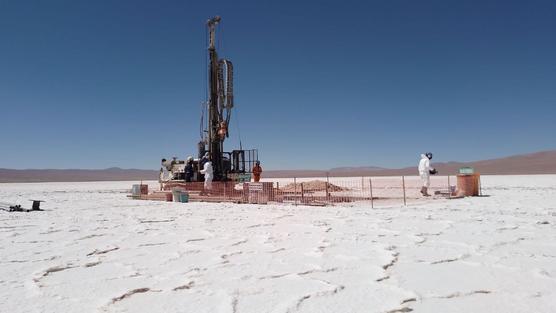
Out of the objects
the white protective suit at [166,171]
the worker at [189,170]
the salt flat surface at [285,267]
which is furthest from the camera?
the white protective suit at [166,171]

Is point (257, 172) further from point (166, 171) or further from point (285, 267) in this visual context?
point (285, 267)

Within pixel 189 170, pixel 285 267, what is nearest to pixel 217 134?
pixel 189 170

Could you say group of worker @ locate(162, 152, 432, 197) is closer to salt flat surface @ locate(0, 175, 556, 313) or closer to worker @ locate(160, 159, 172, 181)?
worker @ locate(160, 159, 172, 181)

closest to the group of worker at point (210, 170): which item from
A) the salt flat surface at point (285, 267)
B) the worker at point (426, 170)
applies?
the worker at point (426, 170)

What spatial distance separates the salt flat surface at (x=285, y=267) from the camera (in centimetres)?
316

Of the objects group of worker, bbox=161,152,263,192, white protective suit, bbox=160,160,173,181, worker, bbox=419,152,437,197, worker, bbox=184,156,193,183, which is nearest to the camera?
worker, bbox=419,152,437,197

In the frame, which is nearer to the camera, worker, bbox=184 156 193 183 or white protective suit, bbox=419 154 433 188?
white protective suit, bbox=419 154 433 188

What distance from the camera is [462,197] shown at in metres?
13.3

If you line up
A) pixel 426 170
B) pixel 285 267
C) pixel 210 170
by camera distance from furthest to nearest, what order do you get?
pixel 210 170
pixel 426 170
pixel 285 267

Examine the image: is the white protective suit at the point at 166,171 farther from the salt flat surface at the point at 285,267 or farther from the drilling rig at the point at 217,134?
the salt flat surface at the point at 285,267

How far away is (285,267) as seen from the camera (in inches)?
167

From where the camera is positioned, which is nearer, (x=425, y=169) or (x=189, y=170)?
(x=425, y=169)

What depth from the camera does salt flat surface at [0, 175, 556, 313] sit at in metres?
3.16

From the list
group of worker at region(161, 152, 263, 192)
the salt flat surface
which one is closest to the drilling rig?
group of worker at region(161, 152, 263, 192)
